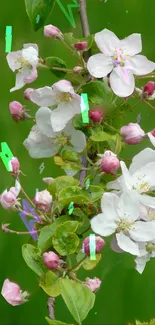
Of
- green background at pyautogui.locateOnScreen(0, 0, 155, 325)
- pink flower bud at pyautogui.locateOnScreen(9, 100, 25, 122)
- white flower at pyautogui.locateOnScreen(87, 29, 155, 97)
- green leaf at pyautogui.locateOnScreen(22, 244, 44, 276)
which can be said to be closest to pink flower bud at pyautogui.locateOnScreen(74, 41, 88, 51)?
→ white flower at pyautogui.locateOnScreen(87, 29, 155, 97)

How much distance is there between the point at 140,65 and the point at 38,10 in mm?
140

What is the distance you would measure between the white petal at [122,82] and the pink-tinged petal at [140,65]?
1 cm

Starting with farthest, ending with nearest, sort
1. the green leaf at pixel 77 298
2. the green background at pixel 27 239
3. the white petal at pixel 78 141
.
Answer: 1. the green background at pixel 27 239
2. the white petal at pixel 78 141
3. the green leaf at pixel 77 298

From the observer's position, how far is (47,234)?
0.94m

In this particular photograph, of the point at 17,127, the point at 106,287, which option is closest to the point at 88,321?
the point at 106,287

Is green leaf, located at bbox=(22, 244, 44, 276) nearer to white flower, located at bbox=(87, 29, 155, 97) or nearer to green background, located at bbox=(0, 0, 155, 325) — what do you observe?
white flower, located at bbox=(87, 29, 155, 97)

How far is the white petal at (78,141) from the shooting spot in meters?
0.98

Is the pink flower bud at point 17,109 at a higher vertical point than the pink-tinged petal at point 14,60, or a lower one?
lower

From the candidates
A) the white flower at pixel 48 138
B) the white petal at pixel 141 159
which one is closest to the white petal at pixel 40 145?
the white flower at pixel 48 138

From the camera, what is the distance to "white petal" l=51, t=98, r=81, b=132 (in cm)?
97

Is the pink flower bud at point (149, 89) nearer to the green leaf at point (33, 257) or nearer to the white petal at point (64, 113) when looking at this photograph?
the white petal at point (64, 113)

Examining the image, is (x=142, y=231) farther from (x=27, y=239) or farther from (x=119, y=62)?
(x=27, y=239)

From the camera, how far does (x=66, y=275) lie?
938 mm

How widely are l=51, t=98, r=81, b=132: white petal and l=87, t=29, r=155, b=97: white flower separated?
0.04 meters
